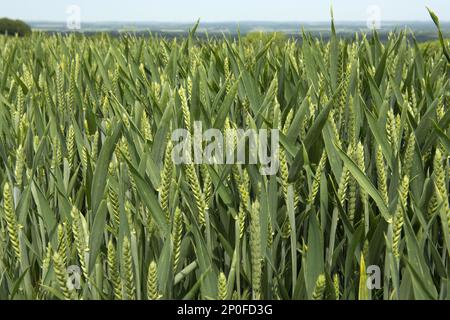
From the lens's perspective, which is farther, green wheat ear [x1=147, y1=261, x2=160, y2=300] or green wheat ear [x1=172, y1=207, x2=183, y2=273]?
green wheat ear [x1=172, y1=207, x2=183, y2=273]

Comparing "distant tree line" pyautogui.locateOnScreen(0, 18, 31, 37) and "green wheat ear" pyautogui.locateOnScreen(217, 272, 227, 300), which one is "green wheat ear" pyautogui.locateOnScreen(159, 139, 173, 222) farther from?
"distant tree line" pyautogui.locateOnScreen(0, 18, 31, 37)

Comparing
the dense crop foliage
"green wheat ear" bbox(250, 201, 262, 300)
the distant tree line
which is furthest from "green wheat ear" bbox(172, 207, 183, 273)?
the distant tree line

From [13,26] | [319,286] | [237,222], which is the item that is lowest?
[319,286]

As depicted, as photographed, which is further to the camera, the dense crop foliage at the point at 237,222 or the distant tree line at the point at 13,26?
the distant tree line at the point at 13,26

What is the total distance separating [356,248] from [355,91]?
448mm

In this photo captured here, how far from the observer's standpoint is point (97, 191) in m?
0.93

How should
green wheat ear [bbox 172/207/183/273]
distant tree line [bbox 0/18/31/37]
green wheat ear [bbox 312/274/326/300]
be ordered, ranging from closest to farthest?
green wheat ear [bbox 312/274/326/300], green wheat ear [bbox 172/207/183/273], distant tree line [bbox 0/18/31/37]

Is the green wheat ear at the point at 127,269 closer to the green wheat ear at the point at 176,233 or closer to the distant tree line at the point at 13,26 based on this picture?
the green wheat ear at the point at 176,233

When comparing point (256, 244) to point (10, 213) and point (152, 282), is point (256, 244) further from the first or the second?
point (10, 213)

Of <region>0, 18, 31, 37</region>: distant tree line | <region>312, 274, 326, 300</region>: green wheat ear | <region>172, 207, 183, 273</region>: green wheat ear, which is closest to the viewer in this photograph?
<region>312, 274, 326, 300</region>: green wheat ear

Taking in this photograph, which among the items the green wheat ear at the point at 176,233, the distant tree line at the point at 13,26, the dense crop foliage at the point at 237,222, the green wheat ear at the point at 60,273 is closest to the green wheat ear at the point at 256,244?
the dense crop foliage at the point at 237,222

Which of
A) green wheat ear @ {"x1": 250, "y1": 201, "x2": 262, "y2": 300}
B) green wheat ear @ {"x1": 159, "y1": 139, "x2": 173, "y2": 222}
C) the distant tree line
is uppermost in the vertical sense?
the distant tree line

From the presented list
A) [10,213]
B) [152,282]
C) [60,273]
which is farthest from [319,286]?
[10,213]
